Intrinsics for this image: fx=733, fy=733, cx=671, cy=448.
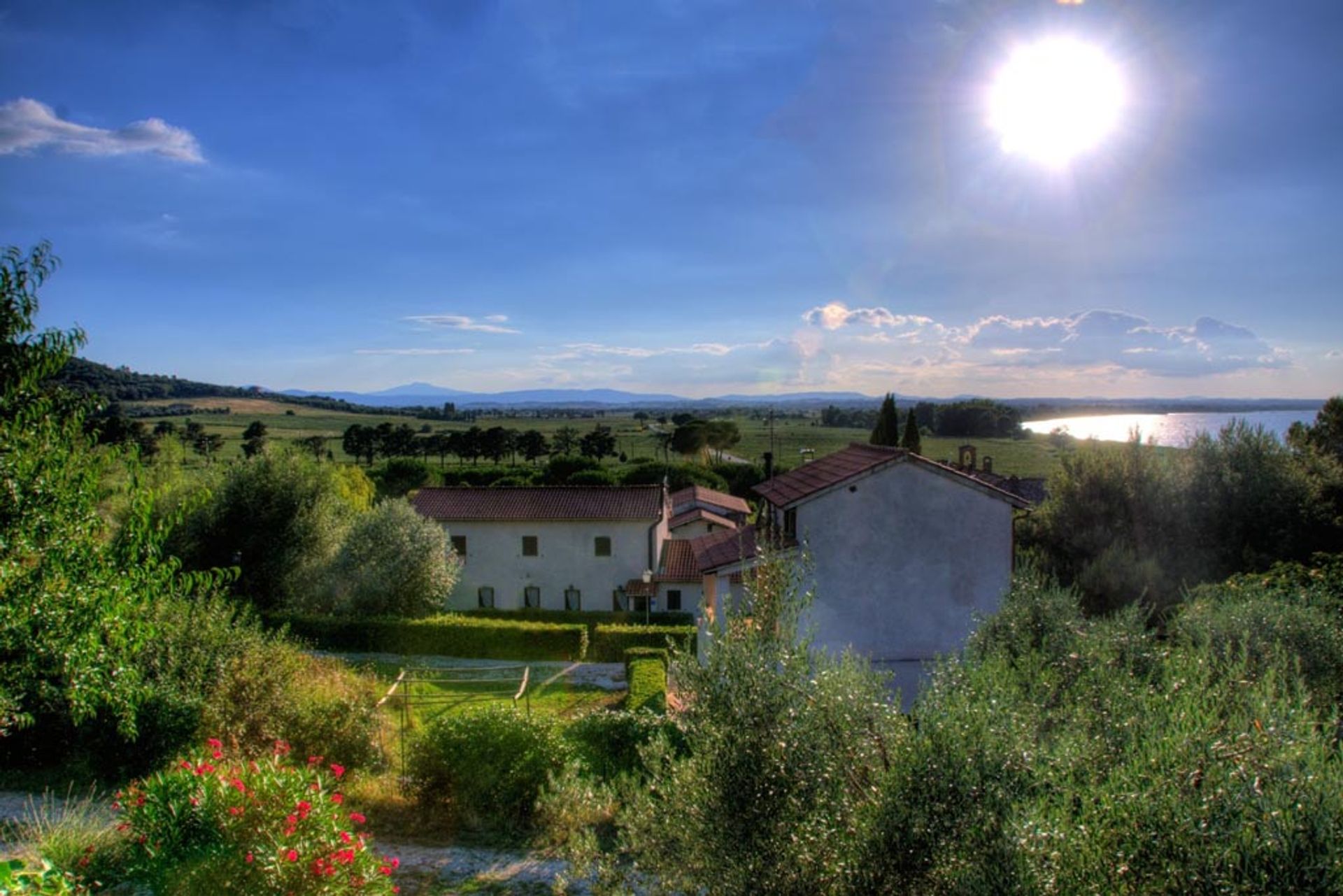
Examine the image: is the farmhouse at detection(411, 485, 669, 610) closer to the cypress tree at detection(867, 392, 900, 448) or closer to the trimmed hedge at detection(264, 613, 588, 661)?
the trimmed hedge at detection(264, 613, 588, 661)

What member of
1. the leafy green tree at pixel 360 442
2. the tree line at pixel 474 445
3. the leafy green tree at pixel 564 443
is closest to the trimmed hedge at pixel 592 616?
the tree line at pixel 474 445

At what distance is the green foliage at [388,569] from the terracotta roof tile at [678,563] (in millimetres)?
10853

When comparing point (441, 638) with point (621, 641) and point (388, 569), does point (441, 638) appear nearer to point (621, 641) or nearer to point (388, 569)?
point (388, 569)

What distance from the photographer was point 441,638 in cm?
2672

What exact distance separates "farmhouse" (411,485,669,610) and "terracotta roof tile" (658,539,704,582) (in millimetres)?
699

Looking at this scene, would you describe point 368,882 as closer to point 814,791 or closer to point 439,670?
point 814,791

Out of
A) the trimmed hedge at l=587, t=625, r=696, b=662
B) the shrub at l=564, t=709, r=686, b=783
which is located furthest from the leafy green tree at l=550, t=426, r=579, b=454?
the shrub at l=564, t=709, r=686, b=783

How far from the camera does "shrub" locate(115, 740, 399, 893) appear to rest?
6027 millimetres

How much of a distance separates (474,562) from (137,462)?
3109cm

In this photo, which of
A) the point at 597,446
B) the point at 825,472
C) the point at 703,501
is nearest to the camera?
the point at 825,472

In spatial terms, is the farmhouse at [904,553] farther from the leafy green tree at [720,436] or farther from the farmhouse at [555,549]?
the leafy green tree at [720,436]

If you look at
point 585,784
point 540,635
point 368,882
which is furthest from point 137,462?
point 540,635

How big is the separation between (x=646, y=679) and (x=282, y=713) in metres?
10.5

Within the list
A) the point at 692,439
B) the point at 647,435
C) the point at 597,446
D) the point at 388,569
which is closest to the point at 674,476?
the point at 692,439
